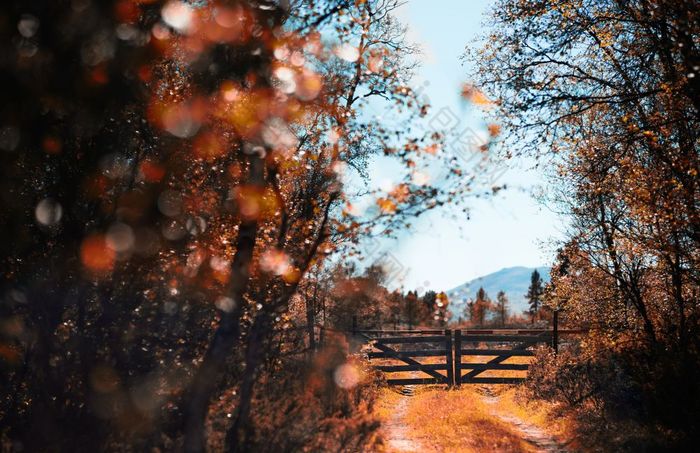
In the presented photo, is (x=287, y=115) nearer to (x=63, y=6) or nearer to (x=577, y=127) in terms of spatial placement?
(x=63, y=6)

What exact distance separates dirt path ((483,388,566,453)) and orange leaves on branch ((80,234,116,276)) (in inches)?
323

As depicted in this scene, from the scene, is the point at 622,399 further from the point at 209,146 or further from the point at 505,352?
the point at 209,146

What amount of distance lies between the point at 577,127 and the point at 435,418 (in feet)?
23.4

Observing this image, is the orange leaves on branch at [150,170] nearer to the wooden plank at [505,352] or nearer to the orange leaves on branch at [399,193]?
the orange leaves on branch at [399,193]

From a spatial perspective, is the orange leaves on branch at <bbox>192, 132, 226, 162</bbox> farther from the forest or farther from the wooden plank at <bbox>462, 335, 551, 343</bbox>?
the wooden plank at <bbox>462, 335, 551, 343</bbox>

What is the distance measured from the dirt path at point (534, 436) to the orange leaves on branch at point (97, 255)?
8.19m

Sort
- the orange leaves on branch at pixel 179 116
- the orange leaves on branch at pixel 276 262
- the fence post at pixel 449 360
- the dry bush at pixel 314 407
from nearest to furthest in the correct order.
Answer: the orange leaves on branch at pixel 179 116 < the orange leaves on branch at pixel 276 262 < the dry bush at pixel 314 407 < the fence post at pixel 449 360

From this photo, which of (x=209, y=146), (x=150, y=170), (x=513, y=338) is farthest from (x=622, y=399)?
(x=150, y=170)

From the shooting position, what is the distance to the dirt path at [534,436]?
10401 mm

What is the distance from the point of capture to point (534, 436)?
38.4 ft

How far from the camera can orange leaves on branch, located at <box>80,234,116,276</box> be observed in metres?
7.36

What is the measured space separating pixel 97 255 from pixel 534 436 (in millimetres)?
9463

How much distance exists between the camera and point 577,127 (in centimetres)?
1108

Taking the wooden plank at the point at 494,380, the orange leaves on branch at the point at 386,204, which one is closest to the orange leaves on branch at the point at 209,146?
the orange leaves on branch at the point at 386,204
